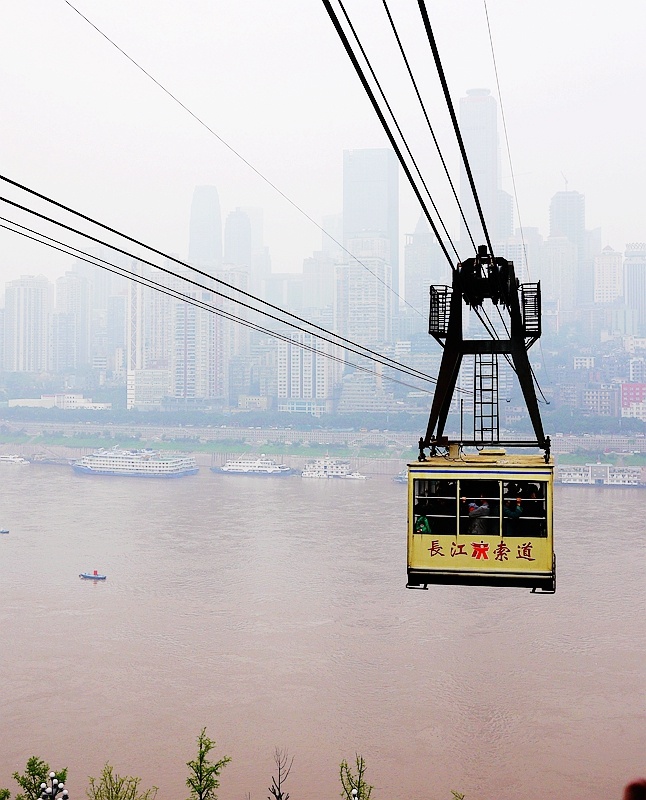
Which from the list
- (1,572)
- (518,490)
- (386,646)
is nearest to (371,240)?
(1,572)

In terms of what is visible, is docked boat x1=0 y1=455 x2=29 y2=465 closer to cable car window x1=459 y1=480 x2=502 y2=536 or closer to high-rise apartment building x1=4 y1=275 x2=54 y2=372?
high-rise apartment building x1=4 y1=275 x2=54 y2=372

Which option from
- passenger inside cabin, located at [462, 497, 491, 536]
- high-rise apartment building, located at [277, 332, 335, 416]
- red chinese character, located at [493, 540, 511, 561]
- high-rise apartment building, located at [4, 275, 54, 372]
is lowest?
red chinese character, located at [493, 540, 511, 561]

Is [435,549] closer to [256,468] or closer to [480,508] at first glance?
[480,508]

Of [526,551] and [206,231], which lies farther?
[206,231]

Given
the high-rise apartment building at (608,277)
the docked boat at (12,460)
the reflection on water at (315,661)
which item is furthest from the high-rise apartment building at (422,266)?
the reflection on water at (315,661)

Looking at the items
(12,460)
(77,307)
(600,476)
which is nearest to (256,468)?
(12,460)

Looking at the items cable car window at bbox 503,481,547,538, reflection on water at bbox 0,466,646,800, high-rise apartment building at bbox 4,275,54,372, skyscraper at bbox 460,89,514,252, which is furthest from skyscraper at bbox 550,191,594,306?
cable car window at bbox 503,481,547,538

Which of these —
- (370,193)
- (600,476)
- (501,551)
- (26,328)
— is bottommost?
(600,476)
